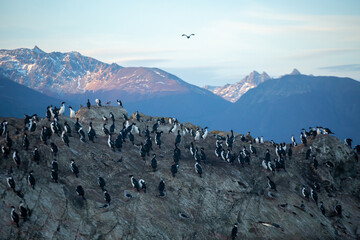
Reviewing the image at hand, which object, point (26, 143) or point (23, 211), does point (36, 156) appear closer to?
point (26, 143)

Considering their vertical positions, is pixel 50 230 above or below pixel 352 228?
above

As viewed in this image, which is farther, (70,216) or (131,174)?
(131,174)

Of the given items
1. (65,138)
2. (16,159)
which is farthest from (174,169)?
(16,159)

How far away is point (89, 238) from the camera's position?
961 inches

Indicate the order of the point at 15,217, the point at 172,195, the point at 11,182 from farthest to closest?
the point at 172,195
the point at 11,182
the point at 15,217

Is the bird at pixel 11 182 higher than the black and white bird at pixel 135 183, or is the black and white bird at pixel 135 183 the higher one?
the bird at pixel 11 182

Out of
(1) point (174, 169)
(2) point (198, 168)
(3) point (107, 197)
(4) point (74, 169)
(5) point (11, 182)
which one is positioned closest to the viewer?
(5) point (11, 182)

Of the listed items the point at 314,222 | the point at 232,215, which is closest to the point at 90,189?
the point at 232,215

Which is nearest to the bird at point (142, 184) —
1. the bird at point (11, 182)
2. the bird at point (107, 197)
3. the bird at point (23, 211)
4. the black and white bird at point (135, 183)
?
the black and white bird at point (135, 183)

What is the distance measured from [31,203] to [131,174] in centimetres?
1004

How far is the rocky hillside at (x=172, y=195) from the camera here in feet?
82.7

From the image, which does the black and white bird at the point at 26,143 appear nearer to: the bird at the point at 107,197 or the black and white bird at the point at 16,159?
the black and white bird at the point at 16,159

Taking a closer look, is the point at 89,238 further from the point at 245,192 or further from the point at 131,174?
the point at 245,192

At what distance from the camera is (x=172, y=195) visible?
31.8 m
